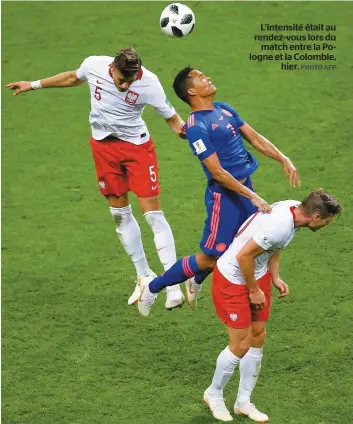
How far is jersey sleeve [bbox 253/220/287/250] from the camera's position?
6.89m

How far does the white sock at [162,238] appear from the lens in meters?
8.73

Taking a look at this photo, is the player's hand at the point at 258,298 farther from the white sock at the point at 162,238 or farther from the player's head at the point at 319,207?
the white sock at the point at 162,238

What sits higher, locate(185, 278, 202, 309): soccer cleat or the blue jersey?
the blue jersey

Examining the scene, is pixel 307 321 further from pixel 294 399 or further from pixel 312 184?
pixel 312 184

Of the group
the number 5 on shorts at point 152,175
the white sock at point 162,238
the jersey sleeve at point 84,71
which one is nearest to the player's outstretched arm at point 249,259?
the white sock at point 162,238

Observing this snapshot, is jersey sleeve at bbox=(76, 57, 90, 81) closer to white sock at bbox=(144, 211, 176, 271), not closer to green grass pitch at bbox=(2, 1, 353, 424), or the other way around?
white sock at bbox=(144, 211, 176, 271)

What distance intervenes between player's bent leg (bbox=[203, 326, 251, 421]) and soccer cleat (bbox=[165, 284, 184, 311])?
109cm

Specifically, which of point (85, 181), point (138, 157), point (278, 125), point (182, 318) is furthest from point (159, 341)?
point (278, 125)

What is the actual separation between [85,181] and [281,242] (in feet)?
16.7

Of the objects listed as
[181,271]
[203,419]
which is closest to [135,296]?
[181,271]

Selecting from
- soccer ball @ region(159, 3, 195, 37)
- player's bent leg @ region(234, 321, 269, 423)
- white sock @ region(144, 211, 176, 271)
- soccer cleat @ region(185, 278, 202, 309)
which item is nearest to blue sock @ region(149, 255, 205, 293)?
soccer cleat @ region(185, 278, 202, 309)

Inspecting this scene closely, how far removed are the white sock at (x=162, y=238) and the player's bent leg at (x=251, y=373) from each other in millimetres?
1487

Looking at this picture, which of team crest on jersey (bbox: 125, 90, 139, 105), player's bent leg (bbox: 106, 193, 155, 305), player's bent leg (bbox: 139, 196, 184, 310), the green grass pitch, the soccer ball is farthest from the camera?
the soccer ball

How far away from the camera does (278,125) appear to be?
12.8m
